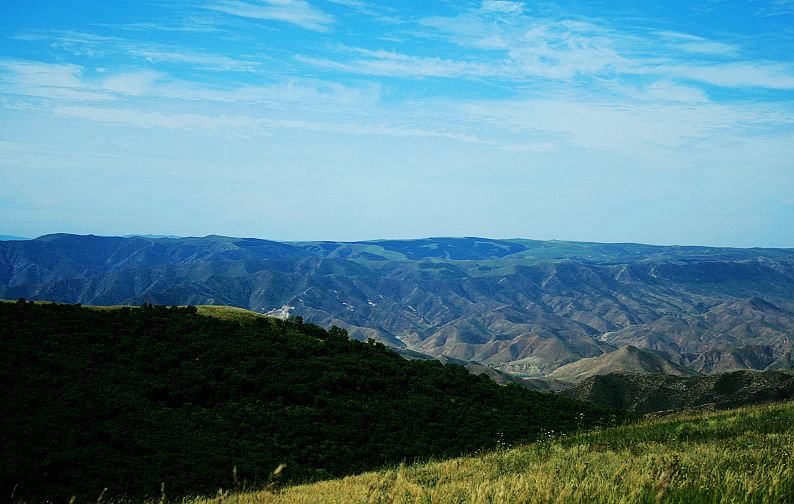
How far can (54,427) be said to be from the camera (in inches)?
1346

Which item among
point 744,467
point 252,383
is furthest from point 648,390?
point 744,467

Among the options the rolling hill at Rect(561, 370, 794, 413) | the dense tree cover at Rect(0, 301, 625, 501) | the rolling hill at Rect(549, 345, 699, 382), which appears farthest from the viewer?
the rolling hill at Rect(549, 345, 699, 382)

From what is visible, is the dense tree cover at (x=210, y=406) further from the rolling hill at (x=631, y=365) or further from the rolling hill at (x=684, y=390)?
the rolling hill at (x=631, y=365)

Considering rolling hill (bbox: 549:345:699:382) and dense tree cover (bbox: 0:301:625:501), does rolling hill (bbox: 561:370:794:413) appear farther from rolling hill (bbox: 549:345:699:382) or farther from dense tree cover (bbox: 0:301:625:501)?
rolling hill (bbox: 549:345:699:382)

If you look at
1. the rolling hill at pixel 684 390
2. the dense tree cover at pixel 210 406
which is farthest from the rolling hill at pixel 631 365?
A: the dense tree cover at pixel 210 406

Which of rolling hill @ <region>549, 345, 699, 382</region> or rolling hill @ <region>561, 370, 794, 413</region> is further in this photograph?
rolling hill @ <region>549, 345, 699, 382</region>

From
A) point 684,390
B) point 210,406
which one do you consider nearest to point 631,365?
point 684,390

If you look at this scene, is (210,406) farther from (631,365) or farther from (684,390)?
(631,365)

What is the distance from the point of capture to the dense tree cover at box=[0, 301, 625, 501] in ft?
106

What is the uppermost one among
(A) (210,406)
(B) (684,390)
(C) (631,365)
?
(A) (210,406)

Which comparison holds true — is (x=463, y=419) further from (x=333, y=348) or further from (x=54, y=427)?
(x=54, y=427)

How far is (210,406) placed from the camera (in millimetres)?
45750

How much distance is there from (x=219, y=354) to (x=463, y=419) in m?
22.1

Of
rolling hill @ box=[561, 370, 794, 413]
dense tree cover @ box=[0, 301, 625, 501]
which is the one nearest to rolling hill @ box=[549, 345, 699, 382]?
rolling hill @ box=[561, 370, 794, 413]
